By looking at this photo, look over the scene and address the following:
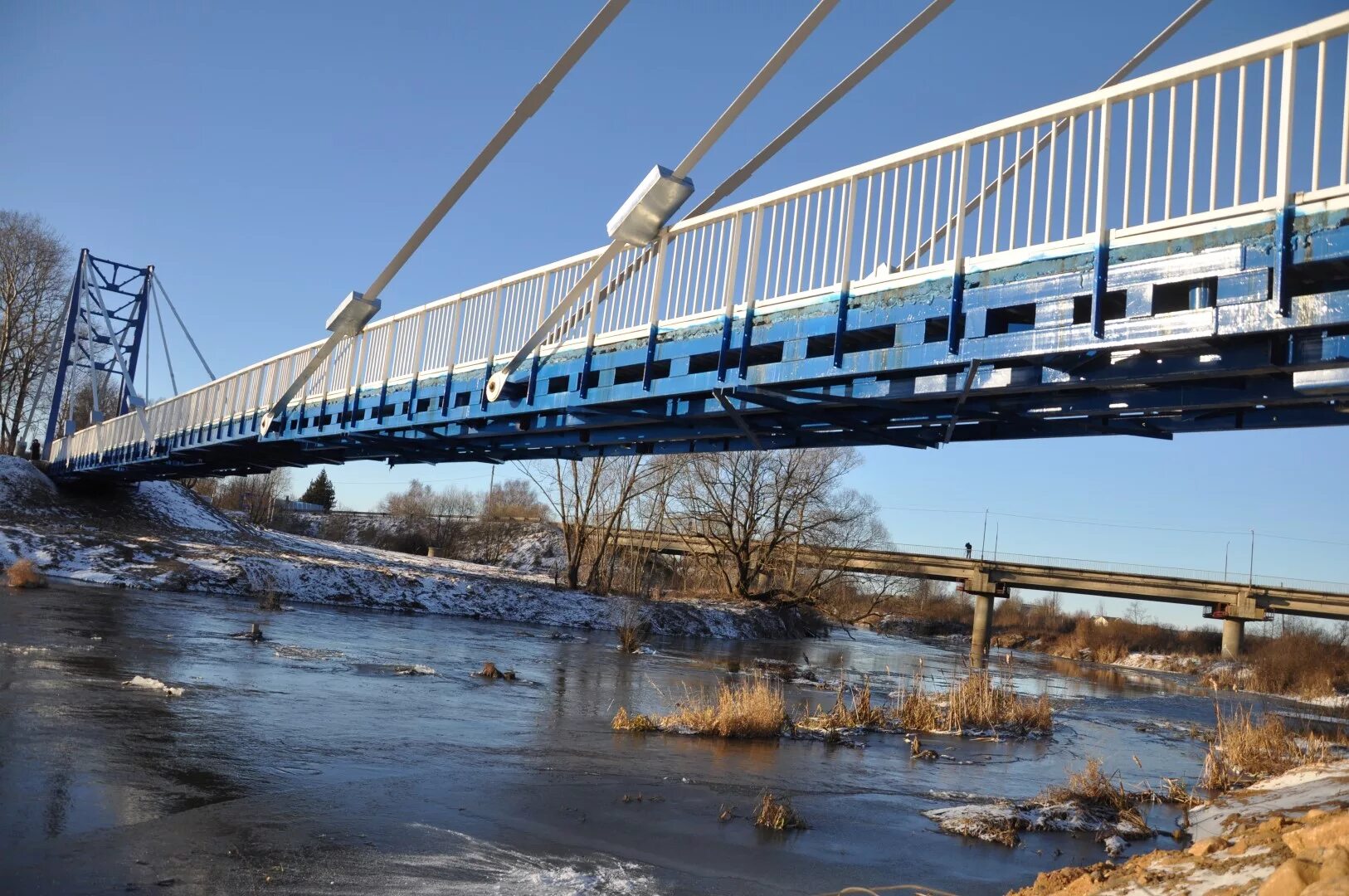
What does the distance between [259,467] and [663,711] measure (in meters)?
21.7

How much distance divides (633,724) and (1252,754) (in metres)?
8.32

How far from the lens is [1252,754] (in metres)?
13.1

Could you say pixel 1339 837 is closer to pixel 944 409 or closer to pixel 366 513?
pixel 944 409

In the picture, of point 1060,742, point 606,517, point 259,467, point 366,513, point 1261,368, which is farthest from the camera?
point 366,513

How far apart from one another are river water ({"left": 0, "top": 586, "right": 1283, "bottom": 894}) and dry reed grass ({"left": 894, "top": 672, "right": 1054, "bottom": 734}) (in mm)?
590

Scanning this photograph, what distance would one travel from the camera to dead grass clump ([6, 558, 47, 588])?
72.3 ft

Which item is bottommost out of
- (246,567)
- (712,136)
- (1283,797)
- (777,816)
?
(777,816)

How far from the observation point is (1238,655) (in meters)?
49.8

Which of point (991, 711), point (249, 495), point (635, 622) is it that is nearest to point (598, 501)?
point (635, 622)

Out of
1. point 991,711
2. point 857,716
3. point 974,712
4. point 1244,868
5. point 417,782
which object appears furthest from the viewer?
point 991,711

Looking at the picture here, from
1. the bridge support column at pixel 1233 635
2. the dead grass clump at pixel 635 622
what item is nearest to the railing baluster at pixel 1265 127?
the dead grass clump at pixel 635 622

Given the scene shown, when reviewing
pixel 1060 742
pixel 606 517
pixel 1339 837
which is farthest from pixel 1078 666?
pixel 1339 837

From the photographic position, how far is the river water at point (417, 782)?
622cm

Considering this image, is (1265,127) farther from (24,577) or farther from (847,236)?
(24,577)
